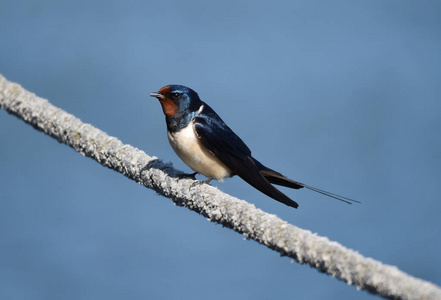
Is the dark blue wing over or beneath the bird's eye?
beneath

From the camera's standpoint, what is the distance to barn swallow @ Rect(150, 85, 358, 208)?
138 cm

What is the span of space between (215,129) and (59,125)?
318 mm

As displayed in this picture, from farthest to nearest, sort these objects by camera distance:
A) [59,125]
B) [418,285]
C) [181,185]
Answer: [59,125] < [181,185] < [418,285]

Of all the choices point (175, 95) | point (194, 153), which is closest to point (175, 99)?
point (175, 95)

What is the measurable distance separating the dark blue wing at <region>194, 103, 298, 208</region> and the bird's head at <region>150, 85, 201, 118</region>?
0.03 m

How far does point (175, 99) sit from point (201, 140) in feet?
0.33

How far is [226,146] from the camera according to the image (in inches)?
55.4

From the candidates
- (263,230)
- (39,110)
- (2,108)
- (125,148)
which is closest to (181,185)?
(125,148)

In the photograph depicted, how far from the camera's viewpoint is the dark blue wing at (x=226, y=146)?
1.38m

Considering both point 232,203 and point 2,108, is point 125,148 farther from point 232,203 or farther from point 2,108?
point 2,108

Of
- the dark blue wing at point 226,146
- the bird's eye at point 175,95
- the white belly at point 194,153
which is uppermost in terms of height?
the bird's eye at point 175,95

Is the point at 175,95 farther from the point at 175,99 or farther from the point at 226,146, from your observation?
the point at 226,146

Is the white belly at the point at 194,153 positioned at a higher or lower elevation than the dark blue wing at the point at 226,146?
lower

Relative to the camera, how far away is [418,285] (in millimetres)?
615
